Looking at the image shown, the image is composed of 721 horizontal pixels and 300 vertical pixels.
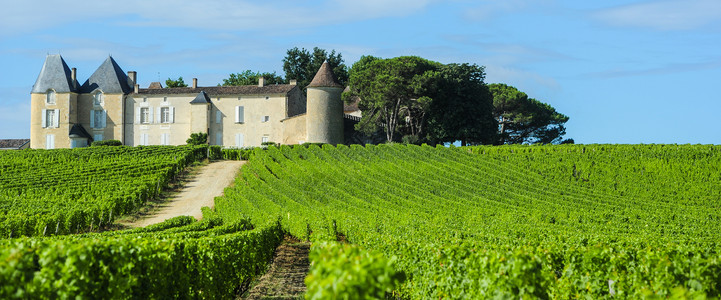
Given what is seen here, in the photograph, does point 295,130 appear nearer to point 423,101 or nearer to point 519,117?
point 423,101

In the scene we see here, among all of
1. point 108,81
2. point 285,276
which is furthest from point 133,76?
point 285,276

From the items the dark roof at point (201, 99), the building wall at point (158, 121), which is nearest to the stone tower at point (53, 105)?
the building wall at point (158, 121)

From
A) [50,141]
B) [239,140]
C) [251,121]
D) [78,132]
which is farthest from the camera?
[50,141]

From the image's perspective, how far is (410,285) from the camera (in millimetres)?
14195

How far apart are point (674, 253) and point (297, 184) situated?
3321 centimetres

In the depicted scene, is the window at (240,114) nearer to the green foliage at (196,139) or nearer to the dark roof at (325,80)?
the green foliage at (196,139)

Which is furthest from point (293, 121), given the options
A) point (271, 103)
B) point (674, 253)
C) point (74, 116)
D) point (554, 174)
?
point (674, 253)

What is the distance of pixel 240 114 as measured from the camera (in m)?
64.7

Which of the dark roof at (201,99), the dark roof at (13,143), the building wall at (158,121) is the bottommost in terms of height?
the dark roof at (13,143)

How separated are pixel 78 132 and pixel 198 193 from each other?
2651 centimetres

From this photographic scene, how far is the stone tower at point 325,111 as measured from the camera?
199 ft

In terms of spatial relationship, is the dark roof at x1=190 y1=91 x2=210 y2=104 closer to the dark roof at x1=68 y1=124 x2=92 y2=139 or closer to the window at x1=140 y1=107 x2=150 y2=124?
the window at x1=140 y1=107 x2=150 y2=124

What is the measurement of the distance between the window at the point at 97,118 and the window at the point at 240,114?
1224cm

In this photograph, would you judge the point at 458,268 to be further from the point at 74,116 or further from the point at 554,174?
the point at 74,116
